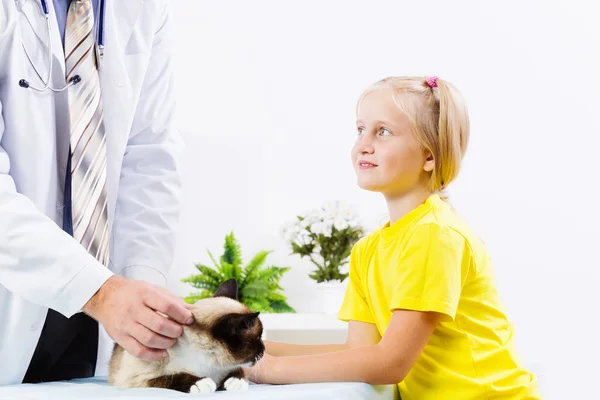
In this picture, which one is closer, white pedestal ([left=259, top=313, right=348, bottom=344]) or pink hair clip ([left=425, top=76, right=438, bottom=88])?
pink hair clip ([left=425, top=76, right=438, bottom=88])

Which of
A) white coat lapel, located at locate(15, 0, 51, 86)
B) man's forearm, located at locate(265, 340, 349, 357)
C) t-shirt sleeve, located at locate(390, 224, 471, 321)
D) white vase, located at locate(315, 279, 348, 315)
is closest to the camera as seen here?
t-shirt sleeve, located at locate(390, 224, 471, 321)

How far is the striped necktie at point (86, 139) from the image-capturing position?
123 cm

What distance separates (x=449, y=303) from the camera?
1.15 metres

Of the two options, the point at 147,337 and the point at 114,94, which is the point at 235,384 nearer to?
the point at 147,337

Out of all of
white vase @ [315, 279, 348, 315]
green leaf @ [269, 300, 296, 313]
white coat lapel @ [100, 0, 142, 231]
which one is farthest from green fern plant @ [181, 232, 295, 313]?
white coat lapel @ [100, 0, 142, 231]

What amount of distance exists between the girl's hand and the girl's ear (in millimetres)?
502

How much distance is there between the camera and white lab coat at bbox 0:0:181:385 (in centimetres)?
105

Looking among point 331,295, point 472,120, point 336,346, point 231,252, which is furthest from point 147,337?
point 472,120

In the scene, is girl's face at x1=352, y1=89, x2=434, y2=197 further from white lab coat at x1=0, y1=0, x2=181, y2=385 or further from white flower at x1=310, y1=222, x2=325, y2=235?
white flower at x1=310, y1=222, x2=325, y2=235

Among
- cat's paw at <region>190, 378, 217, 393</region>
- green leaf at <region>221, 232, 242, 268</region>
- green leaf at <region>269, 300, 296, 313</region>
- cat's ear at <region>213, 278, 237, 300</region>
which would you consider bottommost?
green leaf at <region>269, 300, 296, 313</region>

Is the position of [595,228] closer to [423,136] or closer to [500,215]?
[500,215]

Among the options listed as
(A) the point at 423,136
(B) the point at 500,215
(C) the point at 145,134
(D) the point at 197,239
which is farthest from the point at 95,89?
(B) the point at 500,215

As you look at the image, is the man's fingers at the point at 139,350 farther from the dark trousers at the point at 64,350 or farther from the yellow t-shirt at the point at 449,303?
the yellow t-shirt at the point at 449,303

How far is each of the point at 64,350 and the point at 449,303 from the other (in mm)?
717
